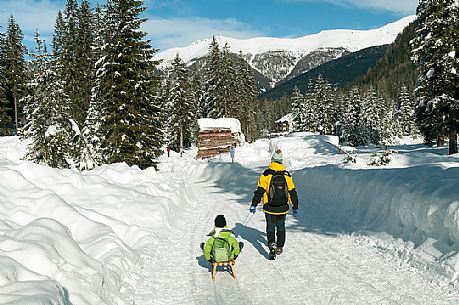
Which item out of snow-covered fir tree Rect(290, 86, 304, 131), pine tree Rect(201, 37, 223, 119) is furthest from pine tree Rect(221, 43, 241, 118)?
snow-covered fir tree Rect(290, 86, 304, 131)

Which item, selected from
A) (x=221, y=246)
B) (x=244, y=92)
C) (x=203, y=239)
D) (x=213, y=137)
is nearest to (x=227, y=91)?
(x=244, y=92)

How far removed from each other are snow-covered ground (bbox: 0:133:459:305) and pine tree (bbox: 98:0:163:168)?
7.56m

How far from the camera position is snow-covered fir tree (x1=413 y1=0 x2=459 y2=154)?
81.6 feet

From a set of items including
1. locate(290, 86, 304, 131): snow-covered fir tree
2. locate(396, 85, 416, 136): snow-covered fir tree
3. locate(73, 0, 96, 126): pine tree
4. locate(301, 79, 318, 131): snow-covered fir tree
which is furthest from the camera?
locate(396, 85, 416, 136): snow-covered fir tree

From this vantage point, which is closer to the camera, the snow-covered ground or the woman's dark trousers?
the snow-covered ground

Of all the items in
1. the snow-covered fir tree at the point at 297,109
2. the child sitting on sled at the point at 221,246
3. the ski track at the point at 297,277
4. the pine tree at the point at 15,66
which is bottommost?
the ski track at the point at 297,277

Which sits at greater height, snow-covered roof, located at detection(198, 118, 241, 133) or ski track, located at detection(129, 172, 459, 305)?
snow-covered roof, located at detection(198, 118, 241, 133)

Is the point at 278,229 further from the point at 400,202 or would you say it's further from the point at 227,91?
the point at 227,91

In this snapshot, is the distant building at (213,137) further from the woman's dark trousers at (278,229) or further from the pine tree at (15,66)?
the woman's dark trousers at (278,229)

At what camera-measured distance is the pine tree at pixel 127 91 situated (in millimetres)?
20047

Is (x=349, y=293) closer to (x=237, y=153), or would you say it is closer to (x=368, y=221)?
(x=368, y=221)

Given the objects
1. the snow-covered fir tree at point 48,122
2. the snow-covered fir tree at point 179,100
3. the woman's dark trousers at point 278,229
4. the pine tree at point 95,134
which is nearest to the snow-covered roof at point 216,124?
the snow-covered fir tree at point 179,100

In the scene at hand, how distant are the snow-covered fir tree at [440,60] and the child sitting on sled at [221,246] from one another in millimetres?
23476

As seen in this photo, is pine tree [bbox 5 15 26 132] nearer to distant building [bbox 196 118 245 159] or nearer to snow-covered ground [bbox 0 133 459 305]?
distant building [bbox 196 118 245 159]
